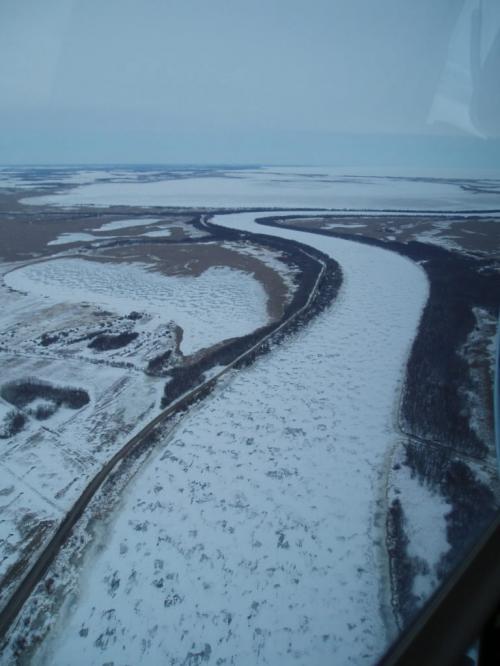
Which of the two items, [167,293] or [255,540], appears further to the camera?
[167,293]

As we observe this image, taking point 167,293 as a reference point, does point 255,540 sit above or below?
below

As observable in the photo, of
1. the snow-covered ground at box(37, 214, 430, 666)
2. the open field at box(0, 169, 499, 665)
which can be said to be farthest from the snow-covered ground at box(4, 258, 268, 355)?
the snow-covered ground at box(37, 214, 430, 666)

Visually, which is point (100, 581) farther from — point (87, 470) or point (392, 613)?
point (392, 613)

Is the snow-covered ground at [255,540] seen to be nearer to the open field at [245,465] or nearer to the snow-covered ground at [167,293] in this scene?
the open field at [245,465]

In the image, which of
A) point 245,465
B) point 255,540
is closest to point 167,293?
point 245,465

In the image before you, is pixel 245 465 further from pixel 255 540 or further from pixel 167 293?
pixel 167 293
